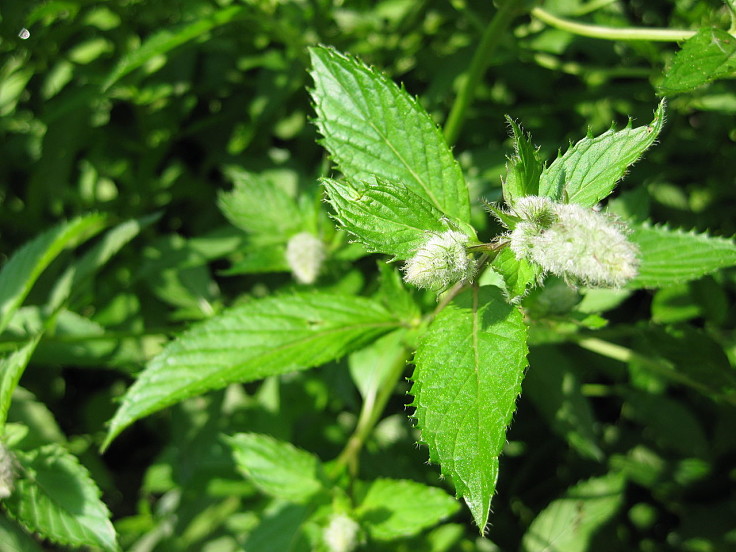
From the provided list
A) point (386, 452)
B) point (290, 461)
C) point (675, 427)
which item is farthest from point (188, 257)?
point (675, 427)

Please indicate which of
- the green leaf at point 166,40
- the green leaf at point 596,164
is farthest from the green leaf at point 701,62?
the green leaf at point 166,40

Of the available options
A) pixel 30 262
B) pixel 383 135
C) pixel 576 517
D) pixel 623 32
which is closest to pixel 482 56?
pixel 623 32

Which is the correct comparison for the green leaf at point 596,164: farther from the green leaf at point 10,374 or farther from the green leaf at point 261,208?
the green leaf at point 10,374

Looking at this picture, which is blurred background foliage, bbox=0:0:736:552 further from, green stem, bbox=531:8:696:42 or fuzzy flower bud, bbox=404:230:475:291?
fuzzy flower bud, bbox=404:230:475:291

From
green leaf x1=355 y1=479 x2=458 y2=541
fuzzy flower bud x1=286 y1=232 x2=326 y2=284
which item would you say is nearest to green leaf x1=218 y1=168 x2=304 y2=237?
fuzzy flower bud x1=286 y1=232 x2=326 y2=284

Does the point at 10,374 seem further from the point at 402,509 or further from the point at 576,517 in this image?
the point at 576,517

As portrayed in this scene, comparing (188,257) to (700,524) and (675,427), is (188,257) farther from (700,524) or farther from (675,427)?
(700,524)
